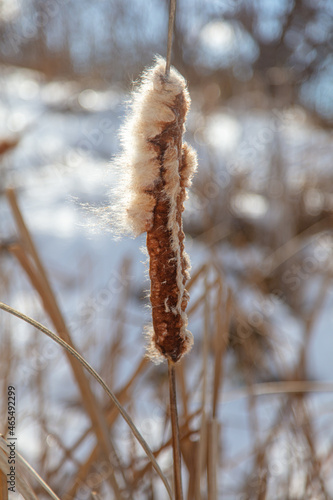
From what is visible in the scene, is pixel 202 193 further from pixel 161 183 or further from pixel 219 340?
pixel 161 183

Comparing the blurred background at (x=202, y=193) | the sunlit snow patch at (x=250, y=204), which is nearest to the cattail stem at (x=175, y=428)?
the blurred background at (x=202, y=193)

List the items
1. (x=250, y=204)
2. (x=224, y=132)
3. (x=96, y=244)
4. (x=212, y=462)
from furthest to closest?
(x=224, y=132)
(x=250, y=204)
(x=96, y=244)
(x=212, y=462)

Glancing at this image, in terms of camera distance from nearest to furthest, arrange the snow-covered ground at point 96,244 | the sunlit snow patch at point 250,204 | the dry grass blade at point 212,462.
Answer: the dry grass blade at point 212,462 → the snow-covered ground at point 96,244 → the sunlit snow patch at point 250,204

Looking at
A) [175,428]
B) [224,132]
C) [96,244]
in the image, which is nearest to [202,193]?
[96,244]

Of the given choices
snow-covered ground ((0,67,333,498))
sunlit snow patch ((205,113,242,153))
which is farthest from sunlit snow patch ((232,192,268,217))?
sunlit snow patch ((205,113,242,153))

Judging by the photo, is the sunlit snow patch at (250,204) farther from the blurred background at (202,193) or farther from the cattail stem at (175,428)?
the cattail stem at (175,428)

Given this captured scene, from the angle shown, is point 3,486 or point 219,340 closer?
point 3,486

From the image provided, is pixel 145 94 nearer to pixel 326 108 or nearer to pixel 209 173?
pixel 209 173

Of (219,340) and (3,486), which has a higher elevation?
(219,340)
